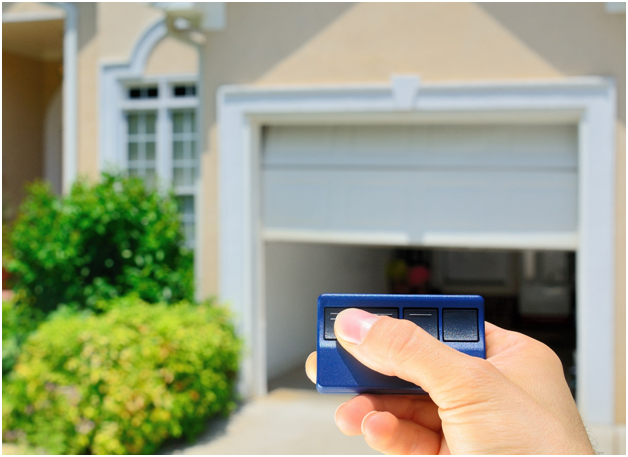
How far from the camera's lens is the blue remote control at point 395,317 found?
1036 millimetres

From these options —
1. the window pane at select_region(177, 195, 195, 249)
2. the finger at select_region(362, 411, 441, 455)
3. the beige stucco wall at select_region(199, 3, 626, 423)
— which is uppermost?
the beige stucco wall at select_region(199, 3, 626, 423)

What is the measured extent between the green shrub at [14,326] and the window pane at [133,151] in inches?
82.8

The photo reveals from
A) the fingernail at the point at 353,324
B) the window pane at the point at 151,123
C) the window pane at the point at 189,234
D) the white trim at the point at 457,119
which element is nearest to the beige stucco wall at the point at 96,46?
the window pane at the point at 151,123

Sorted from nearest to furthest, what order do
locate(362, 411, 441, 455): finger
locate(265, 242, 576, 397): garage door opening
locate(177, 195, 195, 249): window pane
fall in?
locate(362, 411, 441, 455): finger, locate(265, 242, 576, 397): garage door opening, locate(177, 195, 195, 249): window pane

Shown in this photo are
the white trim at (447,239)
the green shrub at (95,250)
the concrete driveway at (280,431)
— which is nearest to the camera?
the concrete driveway at (280,431)

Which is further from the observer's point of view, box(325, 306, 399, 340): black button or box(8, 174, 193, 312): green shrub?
box(8, 174, 193, 312): green shrub

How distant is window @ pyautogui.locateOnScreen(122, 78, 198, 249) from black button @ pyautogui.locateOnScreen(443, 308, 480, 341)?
559 cm

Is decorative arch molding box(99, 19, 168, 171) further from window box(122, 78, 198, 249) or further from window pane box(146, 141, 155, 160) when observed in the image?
window pane box(146, 141, 155, 160)

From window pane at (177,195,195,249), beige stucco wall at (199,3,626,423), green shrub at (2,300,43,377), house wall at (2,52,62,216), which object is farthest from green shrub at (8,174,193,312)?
house wall at (2,52,62,216)

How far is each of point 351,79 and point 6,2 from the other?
4.98 m

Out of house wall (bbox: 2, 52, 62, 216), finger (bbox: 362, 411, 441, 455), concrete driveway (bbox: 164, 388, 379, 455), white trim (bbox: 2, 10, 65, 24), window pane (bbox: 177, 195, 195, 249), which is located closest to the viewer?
finger (bbox: 362, 411, 441, 455)

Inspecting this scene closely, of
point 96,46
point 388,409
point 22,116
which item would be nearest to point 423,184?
point 388,409

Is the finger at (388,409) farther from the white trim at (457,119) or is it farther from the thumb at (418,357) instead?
the white trim at (457,119)

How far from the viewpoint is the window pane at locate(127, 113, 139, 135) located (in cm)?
675
